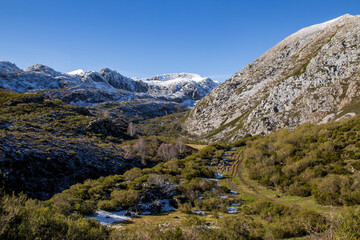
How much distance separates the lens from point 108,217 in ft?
56.3

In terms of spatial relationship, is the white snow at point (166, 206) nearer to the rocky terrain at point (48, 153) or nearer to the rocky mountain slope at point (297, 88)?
the rocky terrain at point (48, 153)

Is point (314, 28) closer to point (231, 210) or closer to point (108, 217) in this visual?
point (231, 210)

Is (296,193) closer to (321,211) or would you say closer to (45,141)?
(321,211)

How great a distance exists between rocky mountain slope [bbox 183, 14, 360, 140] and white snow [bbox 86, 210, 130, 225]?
9572 centimetres

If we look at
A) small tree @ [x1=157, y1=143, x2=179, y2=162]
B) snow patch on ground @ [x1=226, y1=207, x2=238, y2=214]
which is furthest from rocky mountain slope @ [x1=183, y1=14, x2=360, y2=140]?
snow patch on ground @ [x1=226, y1=207, x2=238, y2=214]

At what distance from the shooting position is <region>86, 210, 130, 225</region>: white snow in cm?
1634

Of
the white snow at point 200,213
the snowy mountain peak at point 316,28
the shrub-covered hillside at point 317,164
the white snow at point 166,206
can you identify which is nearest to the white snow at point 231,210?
the white snow at point 200,213

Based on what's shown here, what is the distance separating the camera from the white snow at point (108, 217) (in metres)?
16.3

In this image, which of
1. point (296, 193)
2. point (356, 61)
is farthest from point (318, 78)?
point (296, 193)

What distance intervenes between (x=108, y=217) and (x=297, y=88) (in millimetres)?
128218

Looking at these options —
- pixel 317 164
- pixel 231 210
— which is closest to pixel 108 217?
Result: pixel 231 210

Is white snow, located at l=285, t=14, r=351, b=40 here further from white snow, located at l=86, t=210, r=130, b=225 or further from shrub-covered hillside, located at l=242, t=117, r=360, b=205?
white snow, located at l=86, t=210, r=130, b=225

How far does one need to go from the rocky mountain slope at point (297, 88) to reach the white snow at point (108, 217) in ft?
314

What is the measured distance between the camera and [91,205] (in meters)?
17.4
